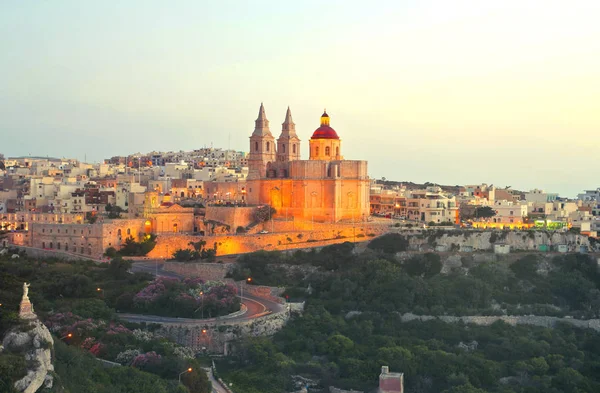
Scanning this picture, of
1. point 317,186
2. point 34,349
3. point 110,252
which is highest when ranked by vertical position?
point 317,186

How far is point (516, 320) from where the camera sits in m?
43.1

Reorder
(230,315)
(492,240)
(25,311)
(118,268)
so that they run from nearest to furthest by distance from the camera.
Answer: (25,311) < (230,315) < (118,268) < (492,240)

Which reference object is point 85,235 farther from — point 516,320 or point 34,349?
point 516,320

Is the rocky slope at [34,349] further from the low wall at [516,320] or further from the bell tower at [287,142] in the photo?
the bell tower at [287,142]

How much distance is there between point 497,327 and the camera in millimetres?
42125

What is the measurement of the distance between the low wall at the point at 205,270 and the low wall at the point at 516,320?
11447 mm

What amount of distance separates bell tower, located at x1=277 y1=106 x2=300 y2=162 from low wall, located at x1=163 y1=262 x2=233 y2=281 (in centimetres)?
1814

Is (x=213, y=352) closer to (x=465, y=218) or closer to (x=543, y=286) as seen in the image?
(x=543, y=286)

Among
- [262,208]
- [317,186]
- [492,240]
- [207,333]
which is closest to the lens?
[207,333]

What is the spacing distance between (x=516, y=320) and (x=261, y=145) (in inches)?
1061

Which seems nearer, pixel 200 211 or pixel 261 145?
pixel 200 211

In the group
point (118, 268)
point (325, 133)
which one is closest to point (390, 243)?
point (325, 133)

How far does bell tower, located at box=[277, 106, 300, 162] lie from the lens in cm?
6481

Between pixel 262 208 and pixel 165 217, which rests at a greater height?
pixel 262 208
